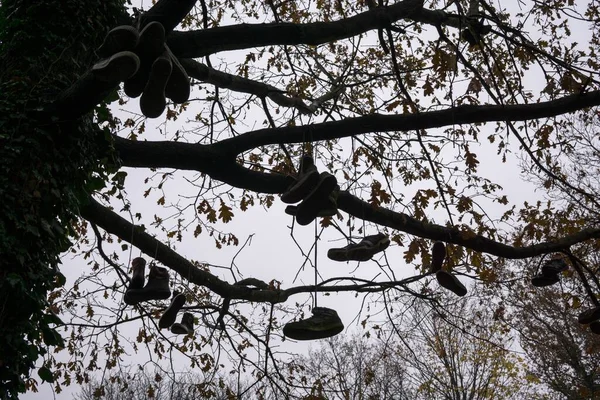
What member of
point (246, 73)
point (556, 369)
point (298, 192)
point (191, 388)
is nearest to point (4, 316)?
point (298, 192)

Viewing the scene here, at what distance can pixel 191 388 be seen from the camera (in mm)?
6426

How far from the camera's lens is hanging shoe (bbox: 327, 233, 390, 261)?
11.3 ft

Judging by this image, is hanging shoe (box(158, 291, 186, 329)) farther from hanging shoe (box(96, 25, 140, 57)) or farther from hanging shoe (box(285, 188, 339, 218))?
hanging shoe (box(96, 25, 140, 57))

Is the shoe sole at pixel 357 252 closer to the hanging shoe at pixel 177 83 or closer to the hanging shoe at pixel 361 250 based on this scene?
the hanging shoe at pixel 361 250

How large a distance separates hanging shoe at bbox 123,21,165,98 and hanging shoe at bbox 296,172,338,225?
128 centimetres

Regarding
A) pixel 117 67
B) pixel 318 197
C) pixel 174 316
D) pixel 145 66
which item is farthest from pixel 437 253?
pixel 117 67

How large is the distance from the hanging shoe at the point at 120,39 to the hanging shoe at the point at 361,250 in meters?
1.96

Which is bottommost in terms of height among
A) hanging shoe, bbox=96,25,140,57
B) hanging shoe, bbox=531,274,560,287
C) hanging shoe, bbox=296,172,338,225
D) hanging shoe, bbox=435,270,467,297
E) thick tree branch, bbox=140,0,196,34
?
hanging shoe, bbox=435,270,467,297

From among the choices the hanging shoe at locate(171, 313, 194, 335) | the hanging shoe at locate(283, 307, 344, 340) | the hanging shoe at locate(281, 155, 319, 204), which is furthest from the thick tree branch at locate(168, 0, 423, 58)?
the hanging shoe at locate(171, 313, 194, 335)

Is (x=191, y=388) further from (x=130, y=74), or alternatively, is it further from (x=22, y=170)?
(x=130, y=74)

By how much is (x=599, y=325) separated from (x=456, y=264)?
4.63ft

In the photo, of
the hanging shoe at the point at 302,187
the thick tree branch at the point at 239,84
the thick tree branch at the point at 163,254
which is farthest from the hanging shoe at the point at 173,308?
the thick tree branch at the point at 239,84

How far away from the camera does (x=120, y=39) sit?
2219 mm

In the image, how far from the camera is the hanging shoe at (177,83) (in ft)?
8.13
